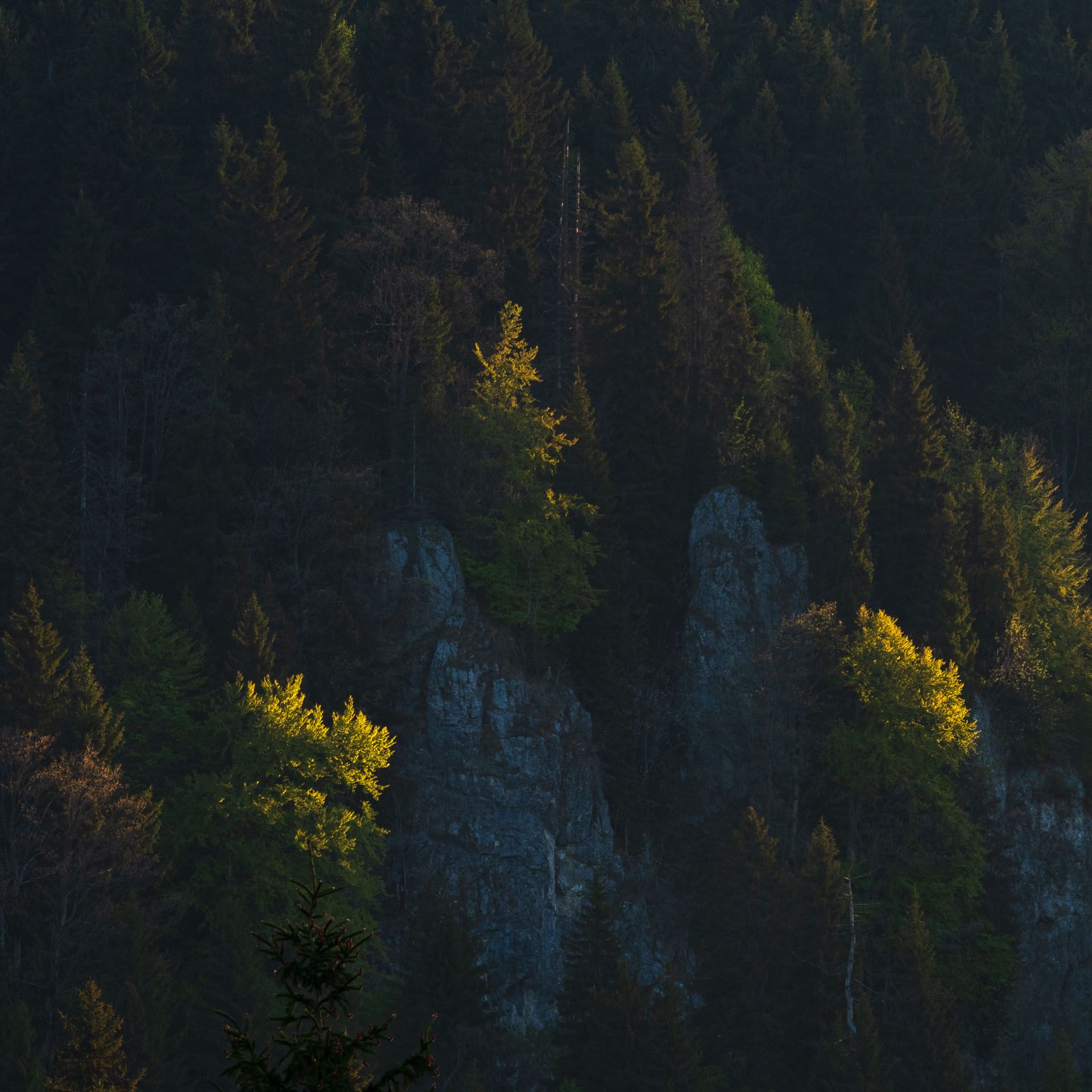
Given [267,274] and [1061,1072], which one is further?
[267,274]

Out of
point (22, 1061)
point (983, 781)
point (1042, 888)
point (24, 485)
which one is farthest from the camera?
point (1042, 888)

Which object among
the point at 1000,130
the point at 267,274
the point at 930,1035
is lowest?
the point at 930,1035

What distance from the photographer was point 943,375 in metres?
87.3

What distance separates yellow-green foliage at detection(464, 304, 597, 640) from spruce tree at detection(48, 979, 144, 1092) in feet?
80.5

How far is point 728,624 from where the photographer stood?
7419cm

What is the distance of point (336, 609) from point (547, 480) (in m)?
11.3

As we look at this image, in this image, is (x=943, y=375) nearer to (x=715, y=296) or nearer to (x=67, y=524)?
(x=715, y=296)

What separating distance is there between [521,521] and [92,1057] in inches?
1105

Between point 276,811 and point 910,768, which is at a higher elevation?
point 910,768

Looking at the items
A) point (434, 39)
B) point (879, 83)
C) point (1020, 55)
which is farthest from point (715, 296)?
point (1020, 55)

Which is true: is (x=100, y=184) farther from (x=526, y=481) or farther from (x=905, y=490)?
(x=905, y=490)

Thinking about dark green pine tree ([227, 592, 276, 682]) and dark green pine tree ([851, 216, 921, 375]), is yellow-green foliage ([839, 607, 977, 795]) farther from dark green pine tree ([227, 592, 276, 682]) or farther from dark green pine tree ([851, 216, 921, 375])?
dark green pine tree ([851, 216, 921, 375])

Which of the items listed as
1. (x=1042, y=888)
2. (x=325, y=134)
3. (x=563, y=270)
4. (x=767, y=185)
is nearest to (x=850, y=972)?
(x=1042, y=888)

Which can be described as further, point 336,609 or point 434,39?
point 434,39
